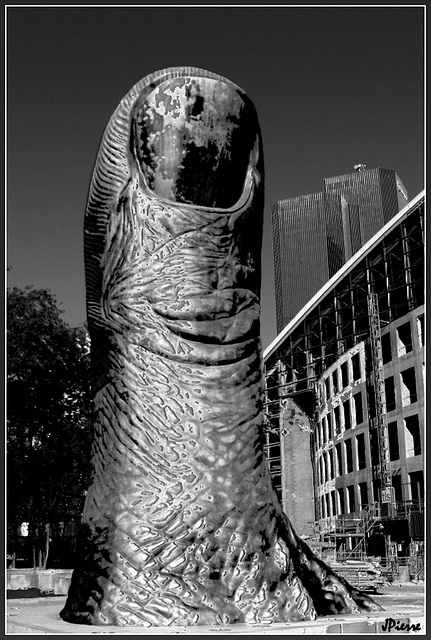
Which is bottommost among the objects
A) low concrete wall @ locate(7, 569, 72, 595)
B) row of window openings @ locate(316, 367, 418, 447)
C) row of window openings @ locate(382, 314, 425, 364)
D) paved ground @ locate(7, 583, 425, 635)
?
low concrete wall @ locate(7, 569, 72, 595)

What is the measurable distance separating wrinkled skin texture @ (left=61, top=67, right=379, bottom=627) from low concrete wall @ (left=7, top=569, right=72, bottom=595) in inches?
362

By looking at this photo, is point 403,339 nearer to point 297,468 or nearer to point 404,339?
point 404,339

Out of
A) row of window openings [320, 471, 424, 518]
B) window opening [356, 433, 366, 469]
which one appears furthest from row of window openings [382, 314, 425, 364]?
row of window openings [320, 471, 424, 518]

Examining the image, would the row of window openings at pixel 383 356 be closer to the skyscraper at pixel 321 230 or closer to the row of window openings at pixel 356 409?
the row of window openings at pixel 356 409

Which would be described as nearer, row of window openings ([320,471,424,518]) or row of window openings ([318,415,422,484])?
row of window openings ([320,471,424,518])

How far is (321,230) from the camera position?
9338cm

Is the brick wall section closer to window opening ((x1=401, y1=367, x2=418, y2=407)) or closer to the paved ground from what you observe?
window opening ((x1=401, y1=367, x2=418, y2=407))

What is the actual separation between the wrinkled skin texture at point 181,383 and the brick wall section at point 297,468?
49.0m

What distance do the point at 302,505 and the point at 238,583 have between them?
52.3 m

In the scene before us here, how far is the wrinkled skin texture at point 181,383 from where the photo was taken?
628cm

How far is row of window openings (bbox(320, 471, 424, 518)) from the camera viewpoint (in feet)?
126

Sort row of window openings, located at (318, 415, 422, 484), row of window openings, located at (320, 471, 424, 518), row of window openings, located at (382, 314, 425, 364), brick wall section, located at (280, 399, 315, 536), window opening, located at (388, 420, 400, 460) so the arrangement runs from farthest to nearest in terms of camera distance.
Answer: brick wall section, located at (280, 399, 315, 536), window opening, located at (388, 420, 400, 460), row of window openings, located at (382, 314, 425, 364), row of window openings, located at (318, 415, 422, 484), row of window openings, located at (320, 471, 424, 518)

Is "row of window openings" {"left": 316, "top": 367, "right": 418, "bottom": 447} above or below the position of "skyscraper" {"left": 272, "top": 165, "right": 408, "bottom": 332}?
below

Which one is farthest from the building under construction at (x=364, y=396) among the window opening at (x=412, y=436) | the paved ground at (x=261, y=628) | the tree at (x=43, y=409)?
the paved ground at (x=261, y=628)
